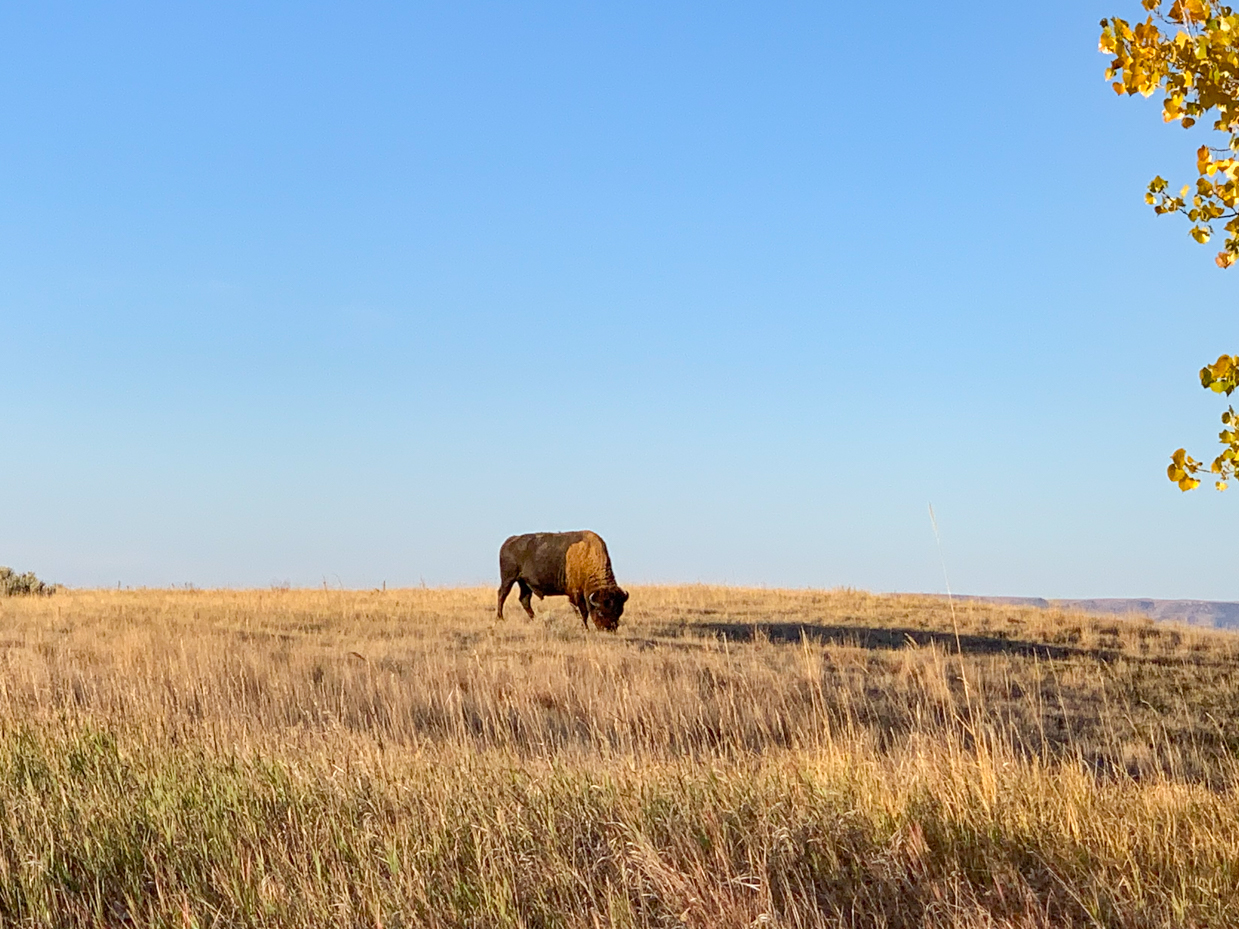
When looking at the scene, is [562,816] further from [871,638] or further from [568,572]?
[568,572]

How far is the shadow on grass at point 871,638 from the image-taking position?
16.2m

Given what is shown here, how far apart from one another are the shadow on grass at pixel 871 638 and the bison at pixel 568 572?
45.5 inches

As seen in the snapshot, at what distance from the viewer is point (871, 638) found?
17.4 metres

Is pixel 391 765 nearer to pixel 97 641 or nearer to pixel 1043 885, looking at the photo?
pixel 1043 885

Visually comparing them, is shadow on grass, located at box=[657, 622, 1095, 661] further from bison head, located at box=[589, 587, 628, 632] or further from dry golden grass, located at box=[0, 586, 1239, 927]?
dry golden grass, located at box=[0, 586, 1239, 927]

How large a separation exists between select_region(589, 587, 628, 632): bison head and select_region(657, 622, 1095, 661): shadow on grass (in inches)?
37.4

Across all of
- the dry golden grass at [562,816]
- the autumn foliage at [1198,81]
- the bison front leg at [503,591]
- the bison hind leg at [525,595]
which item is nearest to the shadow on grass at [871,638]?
the bison front leg at [503,591]

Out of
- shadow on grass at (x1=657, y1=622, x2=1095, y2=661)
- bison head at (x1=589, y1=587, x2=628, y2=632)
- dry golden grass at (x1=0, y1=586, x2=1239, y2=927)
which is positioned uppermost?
bison head at (x1=589, y1=587, x2=628, y2=632)

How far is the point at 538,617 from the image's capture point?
2072 centimetres


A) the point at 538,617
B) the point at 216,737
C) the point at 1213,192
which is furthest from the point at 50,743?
the point at 538,617

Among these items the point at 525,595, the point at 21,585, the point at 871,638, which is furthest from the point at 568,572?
the point at 21,585

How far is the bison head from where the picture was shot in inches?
717

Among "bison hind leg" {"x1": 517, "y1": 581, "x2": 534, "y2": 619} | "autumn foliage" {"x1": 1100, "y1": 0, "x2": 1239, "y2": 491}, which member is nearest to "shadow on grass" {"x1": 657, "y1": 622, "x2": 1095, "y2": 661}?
"bison hind leg" {"x1": 517, "y1": 581, "x2": 534, "y2": 619}

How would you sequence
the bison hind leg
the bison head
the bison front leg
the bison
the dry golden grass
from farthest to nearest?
the bison hind leg, the bison front leg, the bison, the bison head, the dry golden grass
